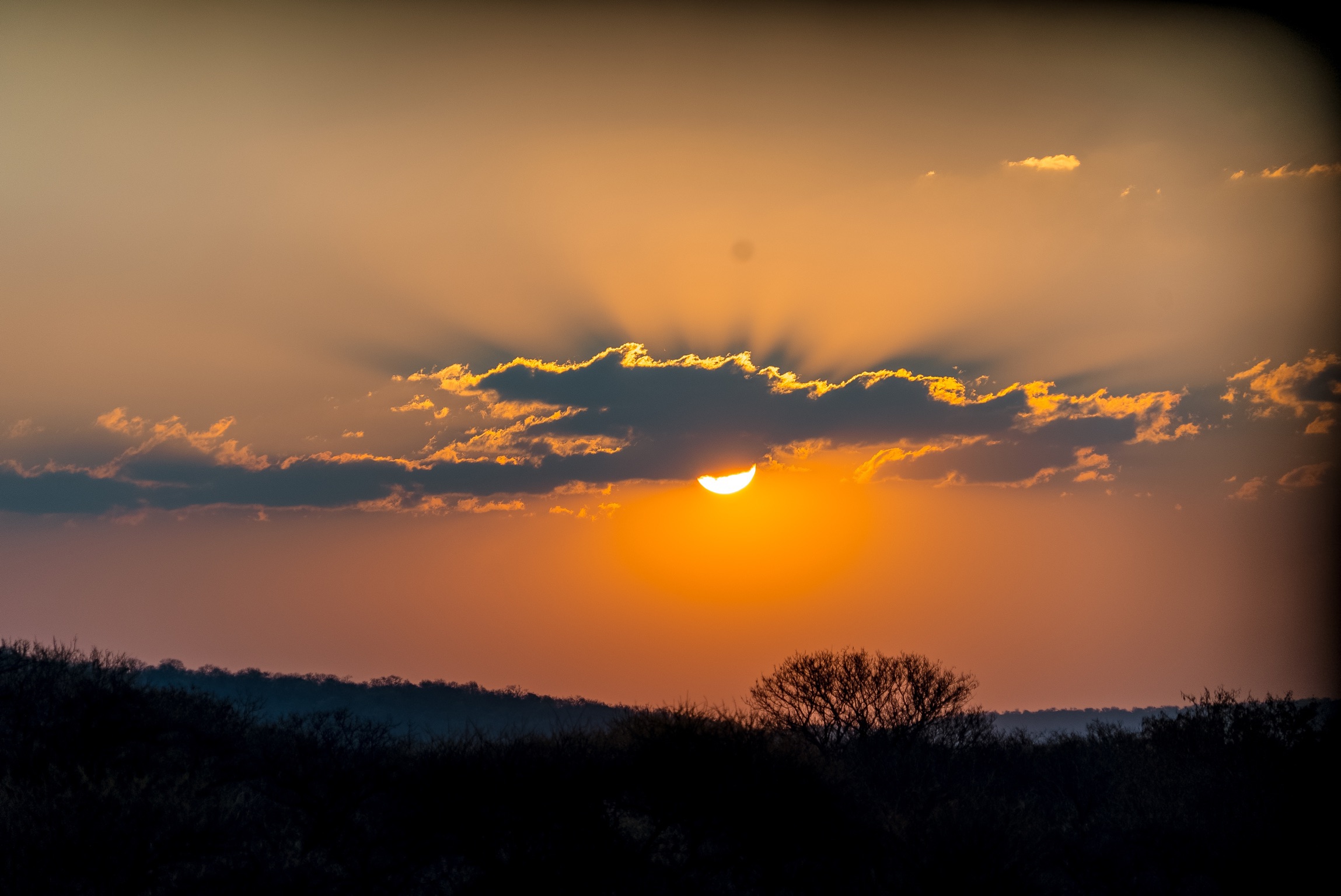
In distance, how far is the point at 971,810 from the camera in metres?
50.1

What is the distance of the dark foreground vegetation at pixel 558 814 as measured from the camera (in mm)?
39969

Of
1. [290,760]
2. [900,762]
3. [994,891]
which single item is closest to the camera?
[994,891]

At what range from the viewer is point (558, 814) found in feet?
169

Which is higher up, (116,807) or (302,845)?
(116,807)

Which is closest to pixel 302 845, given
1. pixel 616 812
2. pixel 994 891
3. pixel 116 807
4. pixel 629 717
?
pixel 116 807

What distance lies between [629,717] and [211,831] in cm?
2979

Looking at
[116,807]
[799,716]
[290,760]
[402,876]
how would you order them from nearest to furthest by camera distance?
[116,807] → [402,876] → [290,760] → [799,716]

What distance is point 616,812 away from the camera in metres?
53.7

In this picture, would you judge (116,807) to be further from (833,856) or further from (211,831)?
(833,856)

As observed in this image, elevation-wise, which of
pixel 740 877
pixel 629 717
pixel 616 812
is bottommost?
pixel 740 877

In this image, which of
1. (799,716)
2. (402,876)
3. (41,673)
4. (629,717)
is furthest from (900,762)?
(41,673)

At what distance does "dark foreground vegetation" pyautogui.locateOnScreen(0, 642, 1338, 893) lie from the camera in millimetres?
39969

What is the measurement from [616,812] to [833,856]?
12279 millimetres

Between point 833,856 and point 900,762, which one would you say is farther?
point 900,762
